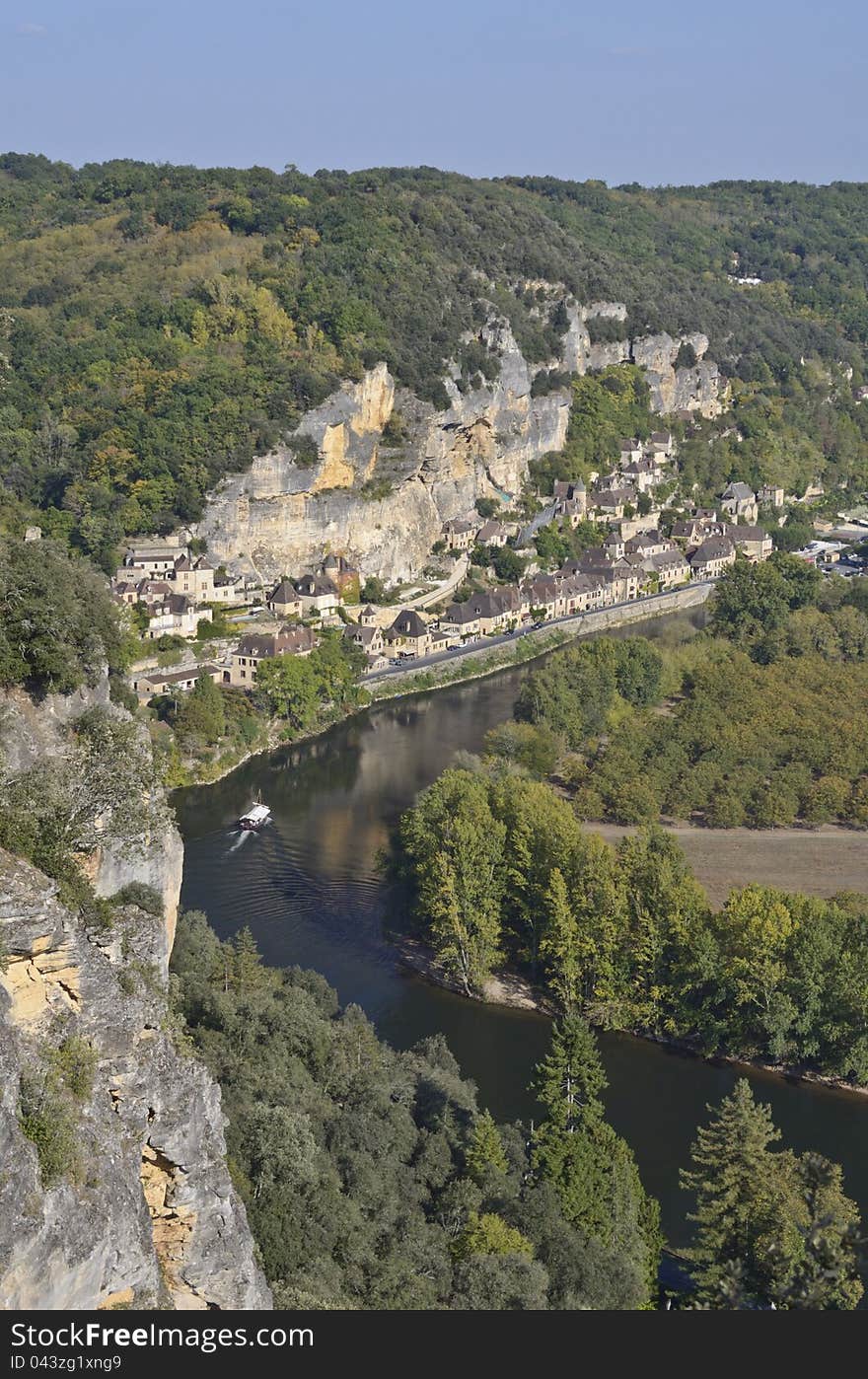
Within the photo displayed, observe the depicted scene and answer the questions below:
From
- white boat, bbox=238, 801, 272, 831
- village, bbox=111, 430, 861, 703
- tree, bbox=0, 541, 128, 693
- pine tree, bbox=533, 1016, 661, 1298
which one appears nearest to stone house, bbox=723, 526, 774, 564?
village, bbox=111, 430, 861, 703

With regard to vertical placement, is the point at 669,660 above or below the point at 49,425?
below

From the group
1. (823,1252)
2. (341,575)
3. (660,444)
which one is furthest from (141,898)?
(660,444)

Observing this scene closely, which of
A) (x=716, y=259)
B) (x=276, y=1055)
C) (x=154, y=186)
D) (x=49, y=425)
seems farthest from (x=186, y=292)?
(x=716, y=259)

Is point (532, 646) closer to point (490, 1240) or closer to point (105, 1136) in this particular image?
point (490, 1240)

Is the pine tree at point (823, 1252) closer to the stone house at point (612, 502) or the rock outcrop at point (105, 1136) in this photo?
the rock outcrop at point (105, 1136)

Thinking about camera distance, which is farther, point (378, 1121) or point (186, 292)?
point (186, 292)

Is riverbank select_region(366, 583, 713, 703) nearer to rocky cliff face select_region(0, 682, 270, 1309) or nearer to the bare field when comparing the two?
the bare field

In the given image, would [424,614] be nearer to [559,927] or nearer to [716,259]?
[559,927]
